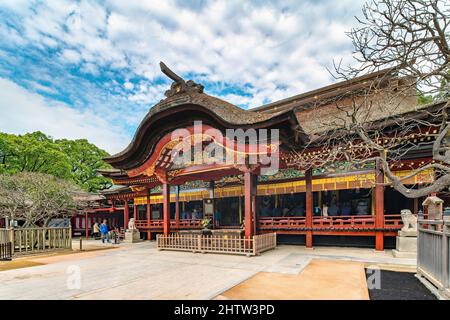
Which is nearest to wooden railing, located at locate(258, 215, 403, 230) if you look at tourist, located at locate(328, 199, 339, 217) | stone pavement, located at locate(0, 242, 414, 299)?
tourist, located at locate(328, 199, 339, 217)

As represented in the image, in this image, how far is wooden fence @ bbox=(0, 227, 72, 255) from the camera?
11570 mm

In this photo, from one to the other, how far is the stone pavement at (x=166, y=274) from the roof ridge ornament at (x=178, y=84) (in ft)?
22.4

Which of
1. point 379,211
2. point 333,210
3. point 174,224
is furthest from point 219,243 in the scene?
point 174,224

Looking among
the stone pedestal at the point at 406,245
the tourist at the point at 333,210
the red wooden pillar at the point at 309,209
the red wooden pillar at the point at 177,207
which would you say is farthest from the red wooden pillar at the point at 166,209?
the stone pedestal at the point at 406,245

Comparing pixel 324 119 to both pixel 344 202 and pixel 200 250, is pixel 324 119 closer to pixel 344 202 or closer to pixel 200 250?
pixel 344 202

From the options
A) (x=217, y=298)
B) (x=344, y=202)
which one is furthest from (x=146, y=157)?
(x=344, y=202)

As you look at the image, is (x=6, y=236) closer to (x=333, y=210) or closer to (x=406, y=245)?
(x=333, y=210)

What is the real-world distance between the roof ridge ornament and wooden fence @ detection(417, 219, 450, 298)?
9.05 metres

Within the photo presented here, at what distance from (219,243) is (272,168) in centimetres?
429

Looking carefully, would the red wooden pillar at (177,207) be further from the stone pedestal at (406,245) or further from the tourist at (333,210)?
the stone pedestal at (406,245)

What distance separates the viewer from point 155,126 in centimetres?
1216

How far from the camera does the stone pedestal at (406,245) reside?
9.12 meters

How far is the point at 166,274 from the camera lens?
7.34 m
